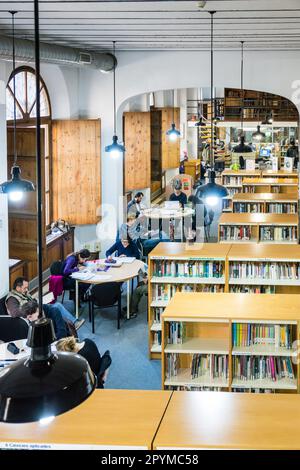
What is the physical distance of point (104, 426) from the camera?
4.20m

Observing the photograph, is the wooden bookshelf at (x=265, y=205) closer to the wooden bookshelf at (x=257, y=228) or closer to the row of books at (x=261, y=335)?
the wooden bookshelf at (x=257, y=228)

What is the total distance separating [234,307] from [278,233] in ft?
15.9

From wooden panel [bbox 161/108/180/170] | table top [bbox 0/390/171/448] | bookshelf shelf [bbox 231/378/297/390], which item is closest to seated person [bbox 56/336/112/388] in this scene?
bookshelf shelf [bbox 231/378/297/390]

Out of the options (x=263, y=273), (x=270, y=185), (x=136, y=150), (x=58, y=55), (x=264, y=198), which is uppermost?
(x=58, y=55)

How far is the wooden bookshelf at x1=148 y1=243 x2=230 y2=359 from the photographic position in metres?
8.70

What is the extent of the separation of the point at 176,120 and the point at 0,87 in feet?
47.9

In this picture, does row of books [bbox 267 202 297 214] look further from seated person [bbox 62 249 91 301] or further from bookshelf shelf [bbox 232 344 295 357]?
bookshelf shelf [bbox 232 344 295 357]

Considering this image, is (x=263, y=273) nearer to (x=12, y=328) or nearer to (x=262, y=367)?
(x=262, y=367)

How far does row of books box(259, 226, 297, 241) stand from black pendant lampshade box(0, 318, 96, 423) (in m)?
9.04

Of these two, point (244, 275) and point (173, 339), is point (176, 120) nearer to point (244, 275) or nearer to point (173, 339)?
point (244, 275)

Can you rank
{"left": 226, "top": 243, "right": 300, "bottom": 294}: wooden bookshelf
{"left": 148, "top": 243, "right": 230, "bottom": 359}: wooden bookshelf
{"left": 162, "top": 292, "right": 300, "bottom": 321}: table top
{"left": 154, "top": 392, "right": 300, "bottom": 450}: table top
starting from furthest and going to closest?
{"left": 148, "top": 243, "right": 230, "bottom": 359}: wooden bookshelf, {"left": 226, "top": 243, "right": 300, "bottom": 294}: wooden bookshelf, {"left": 162, "top": 292, "right": 300, "bottom": 321}: table top, {"left": 154, "top": 392, "right": 300, "bottom": 450}: table top

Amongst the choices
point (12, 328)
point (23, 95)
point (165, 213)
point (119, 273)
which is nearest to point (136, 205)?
point (165, 213)

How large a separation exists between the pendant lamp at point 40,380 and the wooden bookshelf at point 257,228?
27.7ft

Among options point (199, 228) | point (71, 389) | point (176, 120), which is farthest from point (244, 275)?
point (176, 120)
